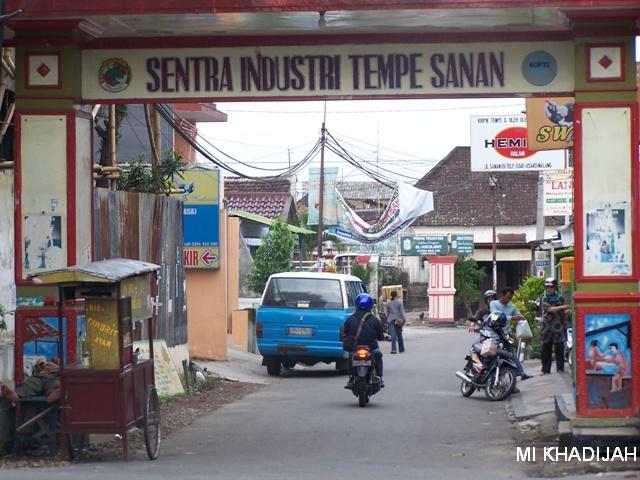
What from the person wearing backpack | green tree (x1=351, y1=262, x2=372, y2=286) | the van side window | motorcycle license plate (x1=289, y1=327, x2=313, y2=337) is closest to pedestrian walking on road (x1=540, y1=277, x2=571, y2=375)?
the person wearing backpack

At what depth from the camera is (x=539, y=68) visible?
471 inches

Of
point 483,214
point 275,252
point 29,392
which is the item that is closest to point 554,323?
point 29,392

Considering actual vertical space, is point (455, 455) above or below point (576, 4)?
below

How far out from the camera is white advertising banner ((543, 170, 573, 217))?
28.1 metres

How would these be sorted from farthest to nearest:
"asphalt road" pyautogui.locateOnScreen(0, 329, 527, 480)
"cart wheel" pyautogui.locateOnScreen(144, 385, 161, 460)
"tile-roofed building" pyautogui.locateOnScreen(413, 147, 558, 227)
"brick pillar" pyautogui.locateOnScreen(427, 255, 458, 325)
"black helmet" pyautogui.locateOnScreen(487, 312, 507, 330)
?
"tile-roofed building" pyautogui.locateOnScreen(413, 147, 558, 227) < "brick pillar" pyautogui.locateOnScreen(427, 255, 458, 325) < "black helmet" pyautogui.locateOnScreen(487, 312, 507, 330) < "cart wheel" pyautogui.locateOnScreen(144, 385, 161, 460) < "asphalt road" pyautogui.locateOnScreen(0, 329, 527, 480)

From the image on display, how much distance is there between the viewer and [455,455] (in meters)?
11.8

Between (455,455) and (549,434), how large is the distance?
5.66 ft

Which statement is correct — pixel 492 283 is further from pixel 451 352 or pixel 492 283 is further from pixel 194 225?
pixel 194 225

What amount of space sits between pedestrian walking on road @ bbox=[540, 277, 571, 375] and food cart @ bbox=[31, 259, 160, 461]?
939 cm

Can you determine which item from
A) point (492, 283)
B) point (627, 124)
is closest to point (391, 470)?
point (627, 124)

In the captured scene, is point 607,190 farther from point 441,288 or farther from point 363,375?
point 441,288

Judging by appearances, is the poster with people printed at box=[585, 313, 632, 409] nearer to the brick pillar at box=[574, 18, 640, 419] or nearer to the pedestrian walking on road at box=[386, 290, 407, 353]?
the brick pillar at box=[574, 18, 640, 419]

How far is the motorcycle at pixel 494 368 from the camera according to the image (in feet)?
57.3

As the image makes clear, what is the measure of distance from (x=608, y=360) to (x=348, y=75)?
4.19 metres
